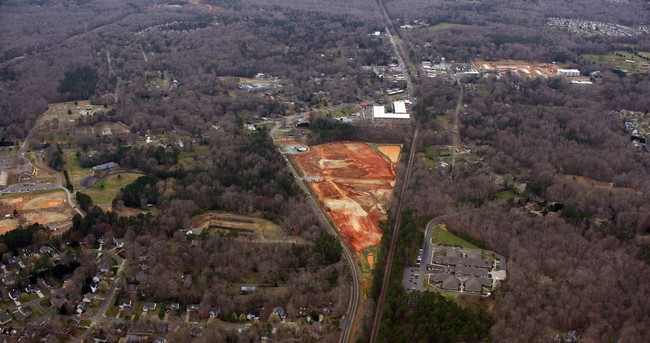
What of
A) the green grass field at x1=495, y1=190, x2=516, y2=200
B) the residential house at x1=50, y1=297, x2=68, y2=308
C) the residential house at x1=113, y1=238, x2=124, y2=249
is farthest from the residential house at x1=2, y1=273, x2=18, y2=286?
the green grass field at x1=495, y1=190, x2=516, y2=200

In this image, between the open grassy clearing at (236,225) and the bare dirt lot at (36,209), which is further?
the bare dirt lot at (36,209)

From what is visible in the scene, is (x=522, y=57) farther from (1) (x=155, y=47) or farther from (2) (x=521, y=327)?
(2) (x=521, y=327)

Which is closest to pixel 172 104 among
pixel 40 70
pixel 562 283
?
pixel 40 70

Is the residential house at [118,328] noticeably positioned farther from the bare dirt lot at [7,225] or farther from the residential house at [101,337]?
the bare dirt lot at [7,225]

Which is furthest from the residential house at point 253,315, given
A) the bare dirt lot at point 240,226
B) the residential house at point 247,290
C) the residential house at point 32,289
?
the residential house at point 32,289

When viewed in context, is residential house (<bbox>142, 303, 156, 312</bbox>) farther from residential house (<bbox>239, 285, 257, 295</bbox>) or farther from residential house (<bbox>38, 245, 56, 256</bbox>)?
residential house (<bbox>38, 245, 56, 256</bbox>)

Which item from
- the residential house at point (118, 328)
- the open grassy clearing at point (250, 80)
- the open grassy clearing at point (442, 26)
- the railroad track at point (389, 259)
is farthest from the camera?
the open grassy clearing at point (442, 26)

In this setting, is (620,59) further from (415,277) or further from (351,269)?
(351,269)
